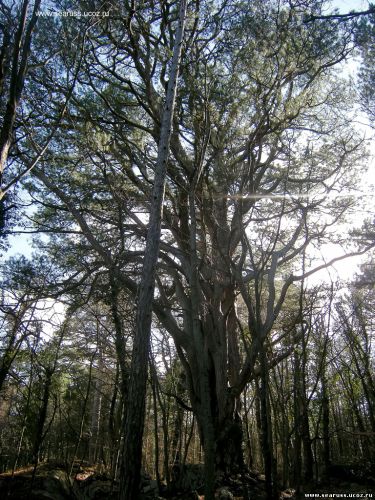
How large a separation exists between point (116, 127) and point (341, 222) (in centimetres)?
510

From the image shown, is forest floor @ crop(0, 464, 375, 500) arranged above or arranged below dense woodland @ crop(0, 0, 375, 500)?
below

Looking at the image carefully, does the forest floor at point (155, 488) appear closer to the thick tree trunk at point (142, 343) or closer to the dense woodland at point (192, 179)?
the dense woodland at point (192, 179)

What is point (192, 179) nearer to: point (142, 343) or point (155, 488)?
point (142, 343)

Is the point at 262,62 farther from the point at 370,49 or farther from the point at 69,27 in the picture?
the point at 69,27

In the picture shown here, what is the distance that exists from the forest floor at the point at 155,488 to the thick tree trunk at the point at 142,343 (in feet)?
7.59

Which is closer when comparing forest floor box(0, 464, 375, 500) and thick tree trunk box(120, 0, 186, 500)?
thick tree trunk box(120, 0, 186, 500)

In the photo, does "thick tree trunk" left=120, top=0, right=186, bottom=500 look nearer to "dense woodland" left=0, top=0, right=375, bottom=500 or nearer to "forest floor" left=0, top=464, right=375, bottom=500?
"dense woodland" left=0, top=0, right=375, bottom=500

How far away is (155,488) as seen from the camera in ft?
20.9

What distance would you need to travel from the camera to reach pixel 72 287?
6461 mm

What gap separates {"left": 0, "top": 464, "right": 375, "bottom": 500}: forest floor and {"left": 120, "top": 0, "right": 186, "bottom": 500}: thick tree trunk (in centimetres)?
231

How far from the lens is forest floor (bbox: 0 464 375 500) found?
5230 millimetres

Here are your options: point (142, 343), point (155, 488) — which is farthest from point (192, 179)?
point (155, 488)

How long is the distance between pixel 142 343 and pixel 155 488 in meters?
4.36

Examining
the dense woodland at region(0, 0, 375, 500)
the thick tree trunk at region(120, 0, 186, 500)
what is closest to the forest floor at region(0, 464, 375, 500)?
the dense woodland at region(0, 0, 375, 500)
